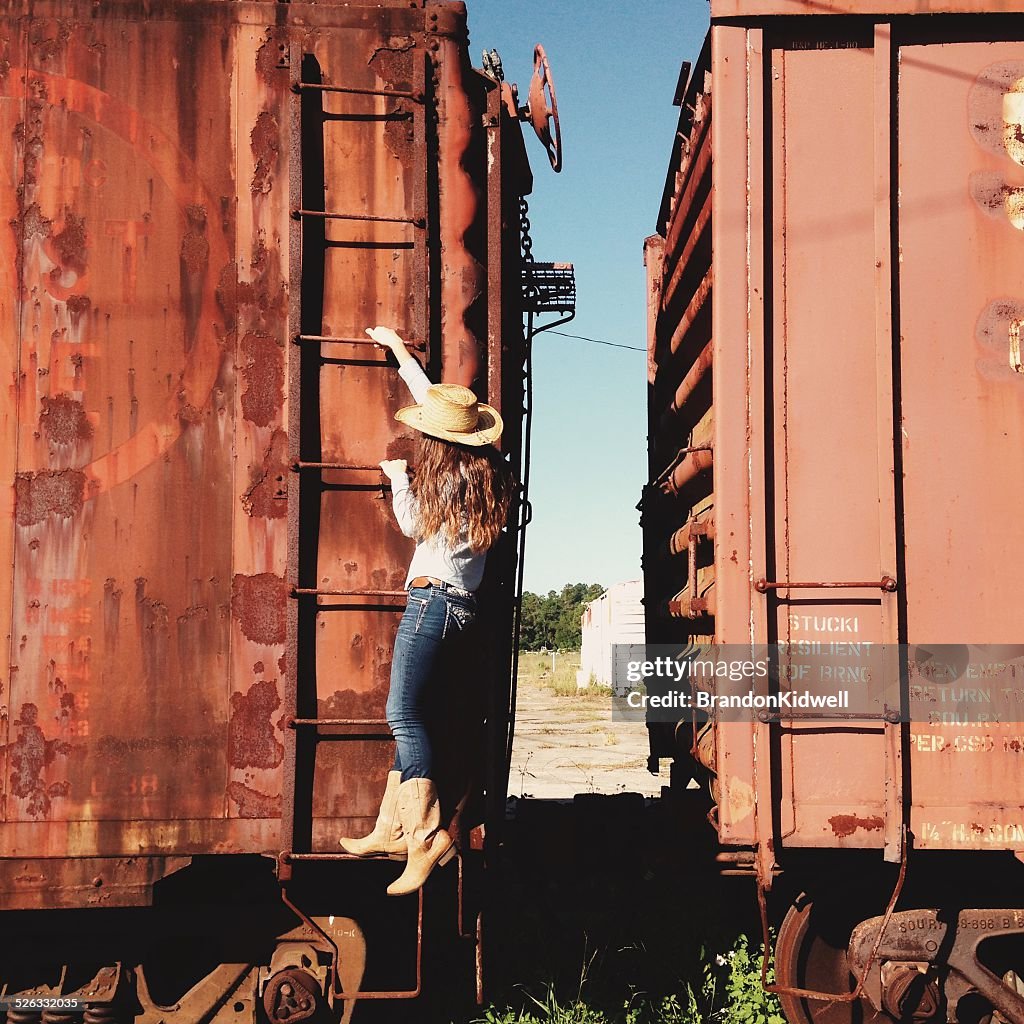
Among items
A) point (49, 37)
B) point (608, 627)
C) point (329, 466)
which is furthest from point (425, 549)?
point (608, 627)

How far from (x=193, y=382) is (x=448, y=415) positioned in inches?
40.6

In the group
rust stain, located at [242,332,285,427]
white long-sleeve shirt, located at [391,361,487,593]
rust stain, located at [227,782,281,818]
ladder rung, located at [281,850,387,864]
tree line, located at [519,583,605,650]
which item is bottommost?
tree line, located at [519,583,605,650]

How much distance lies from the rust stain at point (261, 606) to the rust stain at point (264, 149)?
59.6 inches

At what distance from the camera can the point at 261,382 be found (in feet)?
12.6

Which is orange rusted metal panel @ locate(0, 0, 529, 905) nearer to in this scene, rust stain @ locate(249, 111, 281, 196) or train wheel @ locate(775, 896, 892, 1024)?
rust stain @ locate(249, 111, 281, 196)

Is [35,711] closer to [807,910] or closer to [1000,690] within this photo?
[807,910]

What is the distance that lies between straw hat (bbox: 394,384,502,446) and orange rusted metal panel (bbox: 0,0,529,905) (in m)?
0.21

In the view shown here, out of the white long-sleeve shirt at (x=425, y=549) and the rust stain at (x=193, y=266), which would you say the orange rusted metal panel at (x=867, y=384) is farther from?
the rust stain at (x=193, y=266)

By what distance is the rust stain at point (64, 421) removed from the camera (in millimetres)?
3775

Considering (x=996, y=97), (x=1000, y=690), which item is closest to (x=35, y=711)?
(x=1000, y=690)

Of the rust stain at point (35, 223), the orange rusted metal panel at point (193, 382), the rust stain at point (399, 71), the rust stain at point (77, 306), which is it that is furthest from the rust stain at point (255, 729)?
the rust stain at point (399, 71)

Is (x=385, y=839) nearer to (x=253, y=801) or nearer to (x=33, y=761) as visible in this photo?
(x=253, y=801)

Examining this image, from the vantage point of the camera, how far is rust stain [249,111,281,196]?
387 cm

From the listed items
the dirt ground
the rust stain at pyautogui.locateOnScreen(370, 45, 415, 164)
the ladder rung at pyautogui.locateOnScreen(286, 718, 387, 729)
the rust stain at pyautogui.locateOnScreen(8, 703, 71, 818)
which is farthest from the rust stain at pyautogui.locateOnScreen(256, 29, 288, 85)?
the dirt ground
